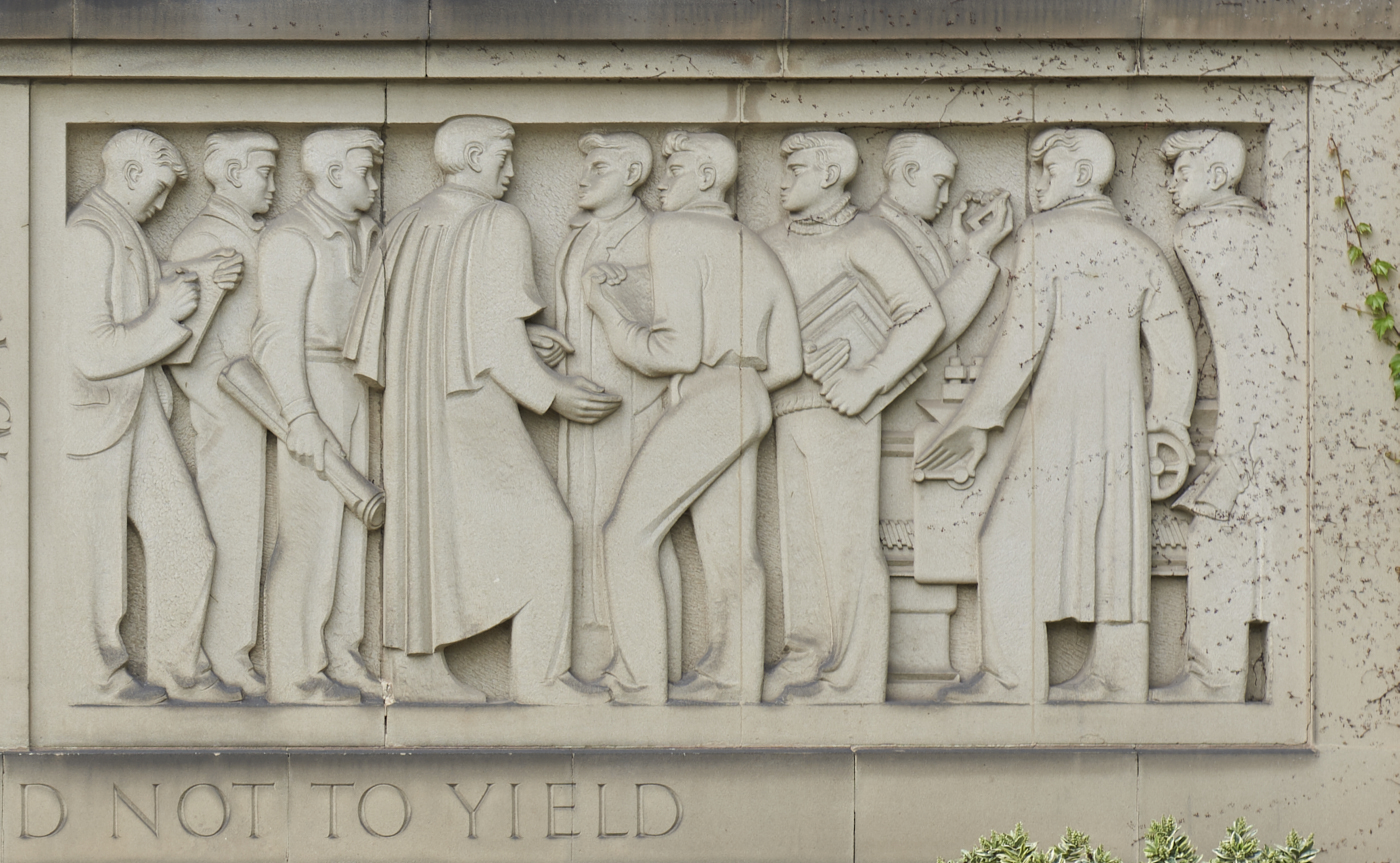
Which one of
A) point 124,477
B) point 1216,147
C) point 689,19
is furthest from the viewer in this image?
point 1216,147

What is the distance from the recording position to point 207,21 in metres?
6.95

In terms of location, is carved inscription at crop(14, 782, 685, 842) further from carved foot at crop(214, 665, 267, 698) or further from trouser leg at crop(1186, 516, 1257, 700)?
trouser leg at crop(1186, 516, 1257, 700)

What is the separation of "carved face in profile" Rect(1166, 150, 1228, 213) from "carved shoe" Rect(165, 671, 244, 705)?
4840mm

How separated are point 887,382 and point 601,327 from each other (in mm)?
1311

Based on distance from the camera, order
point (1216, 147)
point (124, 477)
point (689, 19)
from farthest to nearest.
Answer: point (1216, 147) < point (124, 477) < point (689, 19)

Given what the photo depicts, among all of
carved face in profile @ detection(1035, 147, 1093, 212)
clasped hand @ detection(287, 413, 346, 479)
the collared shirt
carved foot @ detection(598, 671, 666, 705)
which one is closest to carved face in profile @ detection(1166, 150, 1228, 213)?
carved face in profile @ detection(1035, 147, 1093, 212)

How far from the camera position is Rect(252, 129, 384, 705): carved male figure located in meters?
7.07

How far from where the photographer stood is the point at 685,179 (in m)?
7.16

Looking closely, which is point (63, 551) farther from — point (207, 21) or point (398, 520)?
point (207, 21)

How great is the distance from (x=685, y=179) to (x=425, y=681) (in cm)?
255

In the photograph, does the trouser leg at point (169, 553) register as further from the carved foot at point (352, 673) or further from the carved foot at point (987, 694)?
the carved foot at point (987, 694)

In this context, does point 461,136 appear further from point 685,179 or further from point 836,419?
point 836,419

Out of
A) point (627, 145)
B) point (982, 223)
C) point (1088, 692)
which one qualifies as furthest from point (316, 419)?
point (1088, 692)

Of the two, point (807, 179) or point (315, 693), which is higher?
point (807, 179)
